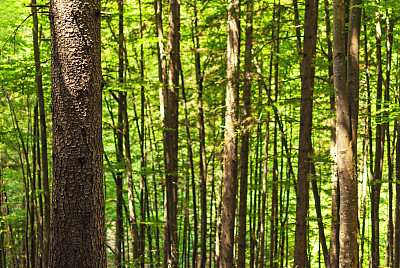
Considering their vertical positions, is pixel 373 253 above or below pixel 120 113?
below

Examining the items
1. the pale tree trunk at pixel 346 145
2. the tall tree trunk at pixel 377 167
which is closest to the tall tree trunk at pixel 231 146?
the pale tree trunk at pixel 346 145

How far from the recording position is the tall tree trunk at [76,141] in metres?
2.97

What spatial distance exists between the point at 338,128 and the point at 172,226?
4.65 m

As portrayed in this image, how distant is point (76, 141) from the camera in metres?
3.00

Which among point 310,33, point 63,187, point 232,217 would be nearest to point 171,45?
point 310,33

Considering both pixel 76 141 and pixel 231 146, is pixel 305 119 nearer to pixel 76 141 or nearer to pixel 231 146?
pixel 231 146

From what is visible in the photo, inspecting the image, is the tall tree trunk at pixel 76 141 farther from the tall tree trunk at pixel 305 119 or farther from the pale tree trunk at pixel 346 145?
the tall tree trunk at pixel 305 119

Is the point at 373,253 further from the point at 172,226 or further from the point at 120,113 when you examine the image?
the point at 120,113

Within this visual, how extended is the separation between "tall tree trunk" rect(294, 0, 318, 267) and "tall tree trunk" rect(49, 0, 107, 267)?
4.54m

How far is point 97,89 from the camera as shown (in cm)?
322

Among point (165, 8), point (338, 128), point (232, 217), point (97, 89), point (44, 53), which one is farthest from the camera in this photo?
point (165, 8)

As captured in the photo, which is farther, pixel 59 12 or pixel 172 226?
pixel 172 226

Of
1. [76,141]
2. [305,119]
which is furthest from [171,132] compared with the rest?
[76,141]

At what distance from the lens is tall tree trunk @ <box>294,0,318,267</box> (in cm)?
678
